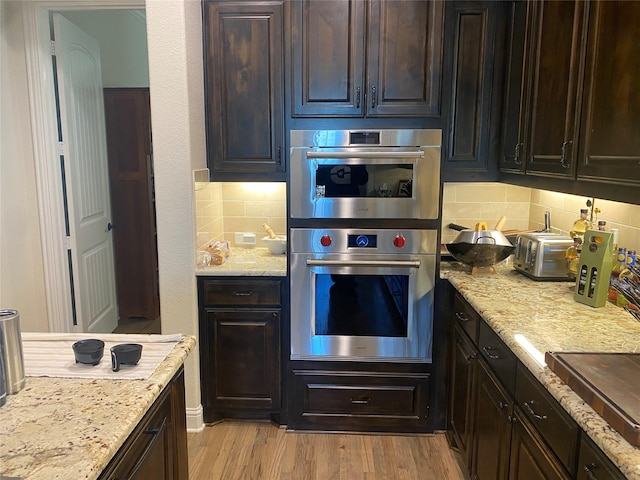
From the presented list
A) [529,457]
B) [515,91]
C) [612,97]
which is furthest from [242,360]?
[612,97]

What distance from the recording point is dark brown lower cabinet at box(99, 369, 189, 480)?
119cm

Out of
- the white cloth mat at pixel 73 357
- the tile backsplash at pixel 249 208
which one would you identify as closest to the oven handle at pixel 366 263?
the tile backsplash at pixel 249 208

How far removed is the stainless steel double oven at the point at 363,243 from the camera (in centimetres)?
257

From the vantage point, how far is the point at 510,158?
8.23 feet

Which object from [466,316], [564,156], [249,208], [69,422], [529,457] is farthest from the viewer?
[249,208]

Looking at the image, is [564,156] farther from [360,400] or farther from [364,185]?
[360,400]

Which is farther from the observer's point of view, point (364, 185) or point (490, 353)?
point (364, 185)

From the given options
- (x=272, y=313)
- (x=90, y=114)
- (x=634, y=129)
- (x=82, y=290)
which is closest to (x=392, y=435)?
(x=272, y=313)

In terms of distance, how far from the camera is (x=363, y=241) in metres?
2.64

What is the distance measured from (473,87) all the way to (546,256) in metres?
0.95

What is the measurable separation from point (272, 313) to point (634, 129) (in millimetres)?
1884

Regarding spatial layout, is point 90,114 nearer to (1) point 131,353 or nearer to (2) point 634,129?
(1) point 131,353

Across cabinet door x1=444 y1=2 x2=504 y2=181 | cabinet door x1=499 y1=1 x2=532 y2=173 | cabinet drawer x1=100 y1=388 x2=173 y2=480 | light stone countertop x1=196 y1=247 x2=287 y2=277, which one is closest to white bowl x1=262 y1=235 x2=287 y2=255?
light stone countertop x1=196 y1=247 x2=287 y2=277

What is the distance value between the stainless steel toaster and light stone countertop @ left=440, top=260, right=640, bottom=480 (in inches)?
1.9
